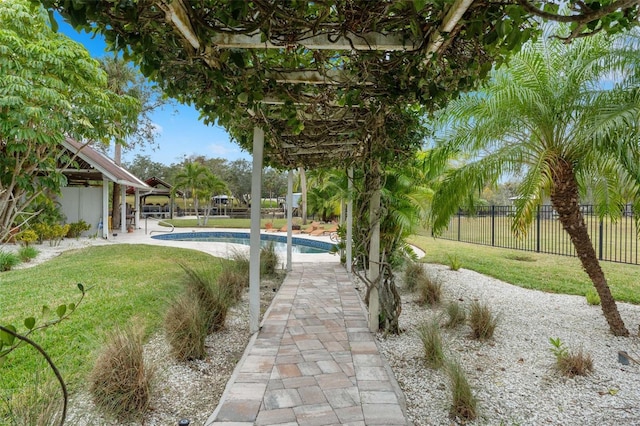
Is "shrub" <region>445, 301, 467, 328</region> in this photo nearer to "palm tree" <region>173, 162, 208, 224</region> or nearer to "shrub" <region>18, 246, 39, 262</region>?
"shrub" <region>18, 246, 39, 262</region>

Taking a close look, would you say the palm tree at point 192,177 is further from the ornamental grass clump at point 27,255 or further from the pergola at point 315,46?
the pergola at point 315,46

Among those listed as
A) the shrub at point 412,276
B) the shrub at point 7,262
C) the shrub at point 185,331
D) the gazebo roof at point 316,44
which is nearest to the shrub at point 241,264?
the shrub at point 185,331

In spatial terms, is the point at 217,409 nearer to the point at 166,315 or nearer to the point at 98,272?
the point at 166,315

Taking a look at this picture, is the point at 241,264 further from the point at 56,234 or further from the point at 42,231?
the point at 56,234

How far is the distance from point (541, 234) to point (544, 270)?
5172 millimetres

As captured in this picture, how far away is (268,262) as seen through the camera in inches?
321

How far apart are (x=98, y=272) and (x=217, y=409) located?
6.87 m

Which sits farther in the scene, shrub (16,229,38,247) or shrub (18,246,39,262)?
shrub (16,229,38,247)

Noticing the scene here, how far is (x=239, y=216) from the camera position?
124 feet

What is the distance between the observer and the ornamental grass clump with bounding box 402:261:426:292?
6.97 metres

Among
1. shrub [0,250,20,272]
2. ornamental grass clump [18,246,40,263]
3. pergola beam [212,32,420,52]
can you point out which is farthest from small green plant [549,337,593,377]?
ornamental grass clump [18,246,40,263]

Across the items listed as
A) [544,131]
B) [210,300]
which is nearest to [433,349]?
[210,300]

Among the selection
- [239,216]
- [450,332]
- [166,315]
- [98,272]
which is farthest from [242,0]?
[239,216]

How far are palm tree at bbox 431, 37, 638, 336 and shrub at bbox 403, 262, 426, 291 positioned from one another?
2.25 m
